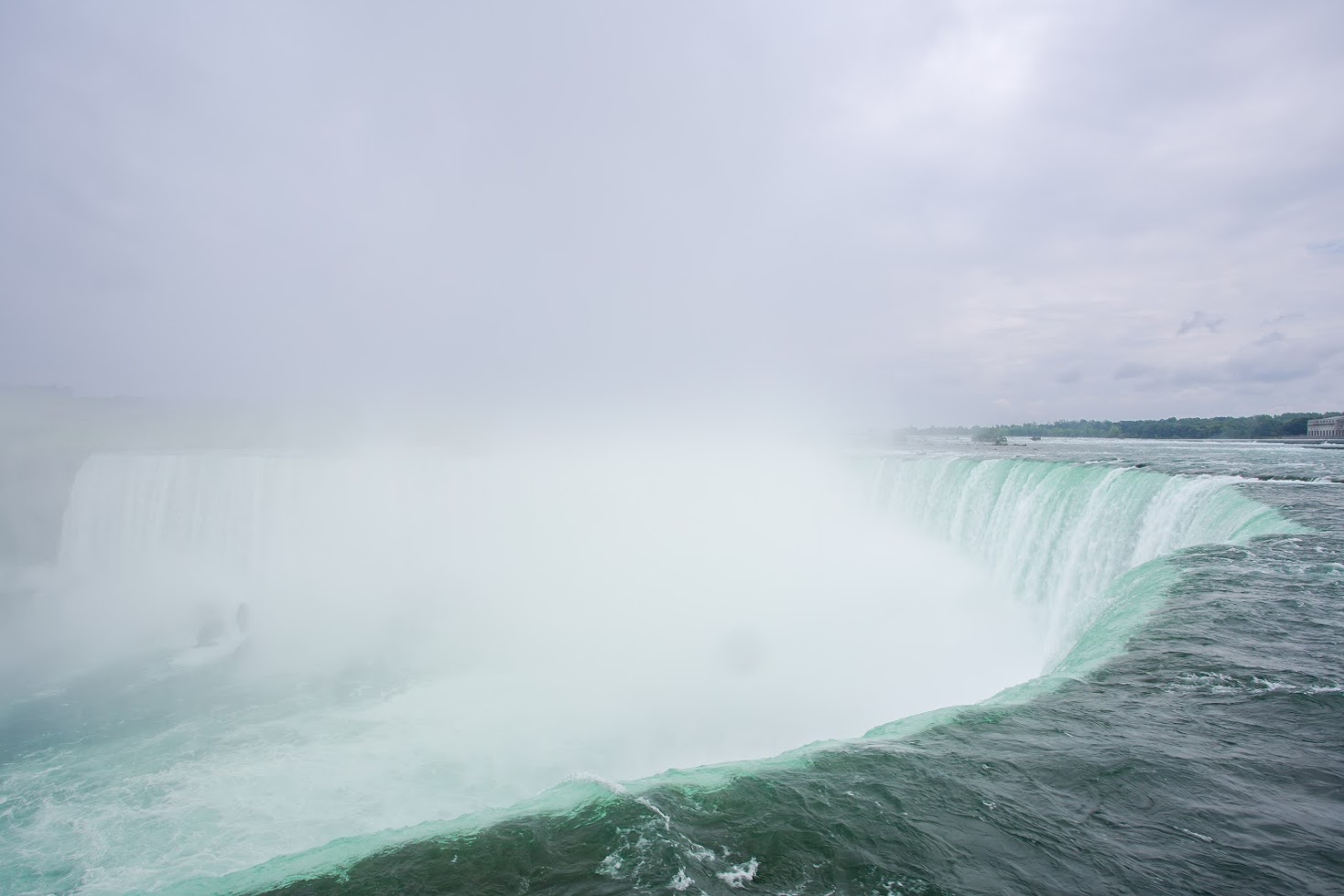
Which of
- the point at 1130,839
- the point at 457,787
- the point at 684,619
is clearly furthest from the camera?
the point at 684,619

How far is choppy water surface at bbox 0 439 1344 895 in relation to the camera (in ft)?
11.3

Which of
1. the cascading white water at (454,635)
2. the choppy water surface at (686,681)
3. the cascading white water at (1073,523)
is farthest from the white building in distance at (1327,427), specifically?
the cascading white water at (1073,523)

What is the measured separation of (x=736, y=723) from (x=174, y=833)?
946 cm

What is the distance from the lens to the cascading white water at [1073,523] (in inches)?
422

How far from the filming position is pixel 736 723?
40.7ft

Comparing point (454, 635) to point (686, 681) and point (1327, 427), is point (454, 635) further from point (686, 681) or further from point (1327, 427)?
point (1327, 427)

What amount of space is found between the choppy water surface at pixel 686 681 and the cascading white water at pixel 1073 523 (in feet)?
0.32

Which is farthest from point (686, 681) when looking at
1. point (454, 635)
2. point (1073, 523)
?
point (1073, 523)

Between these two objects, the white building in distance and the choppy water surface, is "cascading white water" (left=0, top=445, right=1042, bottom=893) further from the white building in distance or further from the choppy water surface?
the white building in distance

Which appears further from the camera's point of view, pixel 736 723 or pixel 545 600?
pixel 545 600

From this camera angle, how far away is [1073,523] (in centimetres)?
1374

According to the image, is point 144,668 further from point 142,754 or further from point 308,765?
point 308,765

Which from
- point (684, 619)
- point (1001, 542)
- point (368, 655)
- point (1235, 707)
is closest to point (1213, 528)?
point (1001, 542)

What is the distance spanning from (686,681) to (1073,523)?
→ 33.5ft
